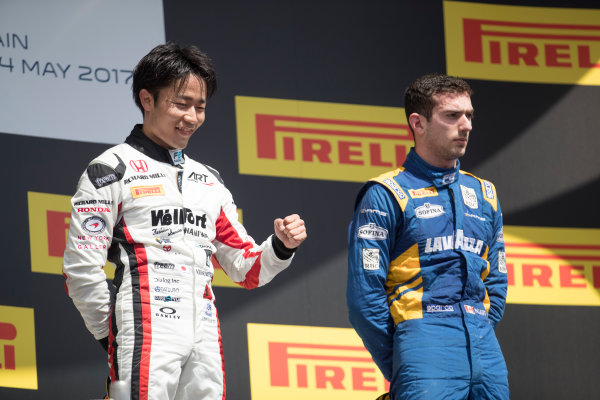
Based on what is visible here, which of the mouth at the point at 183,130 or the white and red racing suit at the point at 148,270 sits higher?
the mouth at the point at 183,130

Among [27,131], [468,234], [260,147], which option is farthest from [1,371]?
[468,234]

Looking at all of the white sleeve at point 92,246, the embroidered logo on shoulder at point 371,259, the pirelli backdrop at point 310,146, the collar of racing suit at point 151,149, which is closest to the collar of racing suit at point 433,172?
the embroidered logo on shoulder at point 371,259

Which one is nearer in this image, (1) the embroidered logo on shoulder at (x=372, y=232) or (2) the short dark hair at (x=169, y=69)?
(2) the short dark hair at (x=169, y=69)

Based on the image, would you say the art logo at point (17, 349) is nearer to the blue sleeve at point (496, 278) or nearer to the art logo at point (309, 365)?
the art logo at point (309, 365)

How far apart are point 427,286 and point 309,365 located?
1.78 meters

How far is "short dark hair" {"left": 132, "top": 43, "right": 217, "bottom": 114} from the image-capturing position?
2982mm

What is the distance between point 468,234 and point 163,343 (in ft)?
3.47

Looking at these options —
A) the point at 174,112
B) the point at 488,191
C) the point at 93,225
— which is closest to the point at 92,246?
the point at 93,225

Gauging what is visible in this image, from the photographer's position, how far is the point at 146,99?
3031mm

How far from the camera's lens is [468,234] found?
10.3 ft

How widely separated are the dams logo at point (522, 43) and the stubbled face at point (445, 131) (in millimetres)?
1969

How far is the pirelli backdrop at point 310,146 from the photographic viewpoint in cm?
437

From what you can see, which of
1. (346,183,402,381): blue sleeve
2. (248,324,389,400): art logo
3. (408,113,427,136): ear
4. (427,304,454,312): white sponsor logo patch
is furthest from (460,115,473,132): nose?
(248,324,389,400): art logo

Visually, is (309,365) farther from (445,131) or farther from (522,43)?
(522,43)
